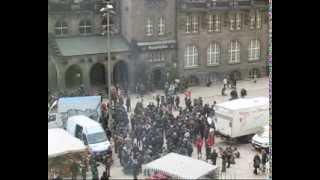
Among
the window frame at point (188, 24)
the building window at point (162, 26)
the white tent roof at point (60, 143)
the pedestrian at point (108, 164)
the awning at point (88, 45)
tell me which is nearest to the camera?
the white tent roof at point (60, 143)

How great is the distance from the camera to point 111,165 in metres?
6.32

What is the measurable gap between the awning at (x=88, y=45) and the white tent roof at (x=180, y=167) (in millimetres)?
1107

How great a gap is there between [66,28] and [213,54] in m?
1.46

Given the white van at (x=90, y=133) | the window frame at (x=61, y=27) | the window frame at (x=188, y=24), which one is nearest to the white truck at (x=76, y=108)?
the white van at (x=90, y=133)

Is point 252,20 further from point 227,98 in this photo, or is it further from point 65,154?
point 65,154

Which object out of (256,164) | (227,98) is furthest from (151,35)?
(256,164)

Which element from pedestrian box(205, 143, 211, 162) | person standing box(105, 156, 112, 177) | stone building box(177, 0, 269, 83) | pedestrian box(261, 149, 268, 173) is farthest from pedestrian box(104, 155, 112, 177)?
pedestrian box(261, 149, 268, 173)

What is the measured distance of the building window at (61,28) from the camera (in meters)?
6.09

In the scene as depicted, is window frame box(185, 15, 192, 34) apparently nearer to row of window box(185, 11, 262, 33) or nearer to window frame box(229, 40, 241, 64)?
row of window box(185, 11, 262, 33)

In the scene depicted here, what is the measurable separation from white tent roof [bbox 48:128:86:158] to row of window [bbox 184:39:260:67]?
131 centimetres

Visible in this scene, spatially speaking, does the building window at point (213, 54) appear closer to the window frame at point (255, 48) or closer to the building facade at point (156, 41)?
the building facade at point (156, 41)

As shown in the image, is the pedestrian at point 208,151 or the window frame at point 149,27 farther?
the pedestrian at point 208,151

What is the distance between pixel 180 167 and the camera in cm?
633
